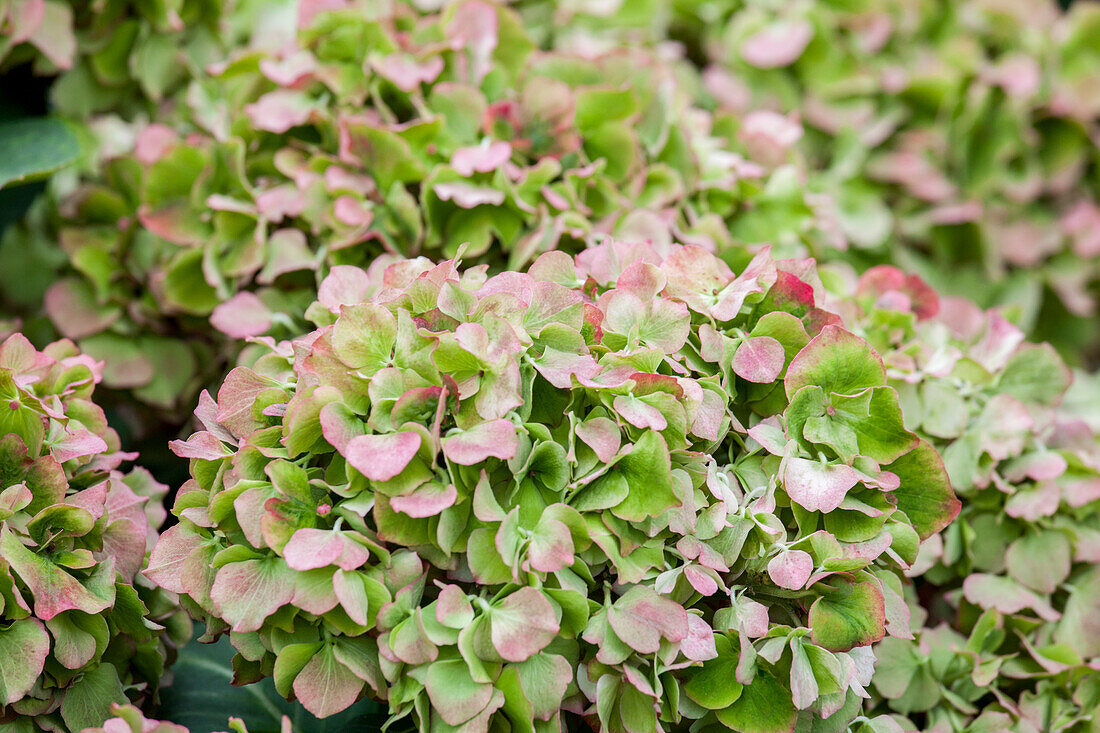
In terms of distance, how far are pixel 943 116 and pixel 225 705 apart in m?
1.14

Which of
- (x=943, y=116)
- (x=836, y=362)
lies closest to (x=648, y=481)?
(x=836, y=362)

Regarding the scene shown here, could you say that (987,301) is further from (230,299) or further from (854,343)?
(230,299)

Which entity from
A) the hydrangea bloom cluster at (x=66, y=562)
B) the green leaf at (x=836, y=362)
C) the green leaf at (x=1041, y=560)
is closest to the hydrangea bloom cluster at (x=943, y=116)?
the green leaf at (x=1041, y=560)

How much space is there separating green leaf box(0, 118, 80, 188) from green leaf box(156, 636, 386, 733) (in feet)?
1.44

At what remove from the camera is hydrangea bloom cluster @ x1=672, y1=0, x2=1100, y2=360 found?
A: 1.22 metres

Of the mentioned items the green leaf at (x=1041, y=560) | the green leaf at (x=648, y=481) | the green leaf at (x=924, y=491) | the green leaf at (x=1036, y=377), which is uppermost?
the green leaf at (x=648, y=481)

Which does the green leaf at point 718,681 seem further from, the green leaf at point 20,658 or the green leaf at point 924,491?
the green leaf at point 20,658

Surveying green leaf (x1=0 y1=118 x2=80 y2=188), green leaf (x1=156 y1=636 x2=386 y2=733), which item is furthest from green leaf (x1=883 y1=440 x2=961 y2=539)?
green leaf (x1=0 y1=118 x2=80 y2=188)

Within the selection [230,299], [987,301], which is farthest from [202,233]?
[987,301]

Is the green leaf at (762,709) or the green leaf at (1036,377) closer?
the green leaf at (762,709)

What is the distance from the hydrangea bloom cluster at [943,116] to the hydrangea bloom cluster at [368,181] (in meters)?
0.31

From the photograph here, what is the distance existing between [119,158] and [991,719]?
0.93 metres

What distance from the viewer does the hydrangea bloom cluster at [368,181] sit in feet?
2.63

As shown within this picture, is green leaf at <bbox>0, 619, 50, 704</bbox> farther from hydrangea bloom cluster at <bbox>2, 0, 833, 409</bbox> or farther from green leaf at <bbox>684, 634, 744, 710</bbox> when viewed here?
green leaf at <bbox>684, 634, 744, 710</bbox>
